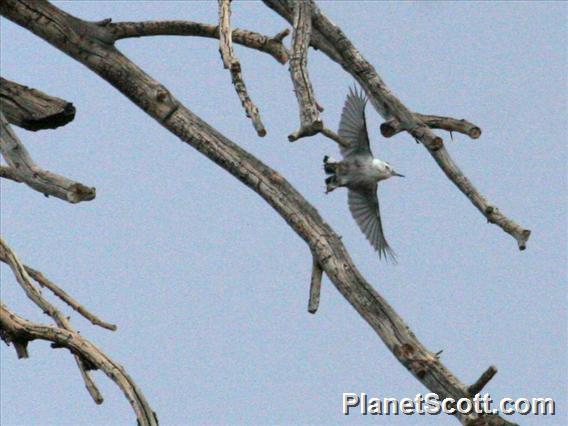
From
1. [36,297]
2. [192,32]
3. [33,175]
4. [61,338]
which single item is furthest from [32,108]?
[33,175]

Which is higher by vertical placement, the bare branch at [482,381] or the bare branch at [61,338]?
the bare branch at [61,338]

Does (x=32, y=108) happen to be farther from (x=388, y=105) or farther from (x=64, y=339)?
(x=388, y=105)

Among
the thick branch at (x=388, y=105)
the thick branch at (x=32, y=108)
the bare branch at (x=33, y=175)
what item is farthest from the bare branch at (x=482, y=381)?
the thick branch at (x=32, y=108)

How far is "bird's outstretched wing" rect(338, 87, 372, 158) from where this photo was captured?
981 cm

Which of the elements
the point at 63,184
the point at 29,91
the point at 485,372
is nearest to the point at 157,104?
the point at 29,91

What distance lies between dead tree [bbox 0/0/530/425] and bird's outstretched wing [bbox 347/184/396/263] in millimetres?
1056

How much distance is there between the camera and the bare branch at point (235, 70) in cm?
723

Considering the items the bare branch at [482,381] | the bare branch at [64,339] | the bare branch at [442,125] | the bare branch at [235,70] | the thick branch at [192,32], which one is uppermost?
the thick branch at [192,32]

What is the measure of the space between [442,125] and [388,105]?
1.64ft

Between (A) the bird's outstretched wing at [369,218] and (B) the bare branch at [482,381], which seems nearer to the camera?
(B) the bare branch at [482,381]

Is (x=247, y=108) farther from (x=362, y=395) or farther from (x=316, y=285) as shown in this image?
(x=362, y=395)

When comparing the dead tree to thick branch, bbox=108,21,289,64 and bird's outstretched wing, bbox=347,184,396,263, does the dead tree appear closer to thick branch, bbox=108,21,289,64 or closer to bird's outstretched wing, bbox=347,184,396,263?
thick branch, bbox=108,21,289,64

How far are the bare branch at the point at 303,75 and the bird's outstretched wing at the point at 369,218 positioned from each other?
2153mm

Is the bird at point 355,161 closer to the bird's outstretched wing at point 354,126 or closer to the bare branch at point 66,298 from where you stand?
the bird's outstretched wing at point 354,126
